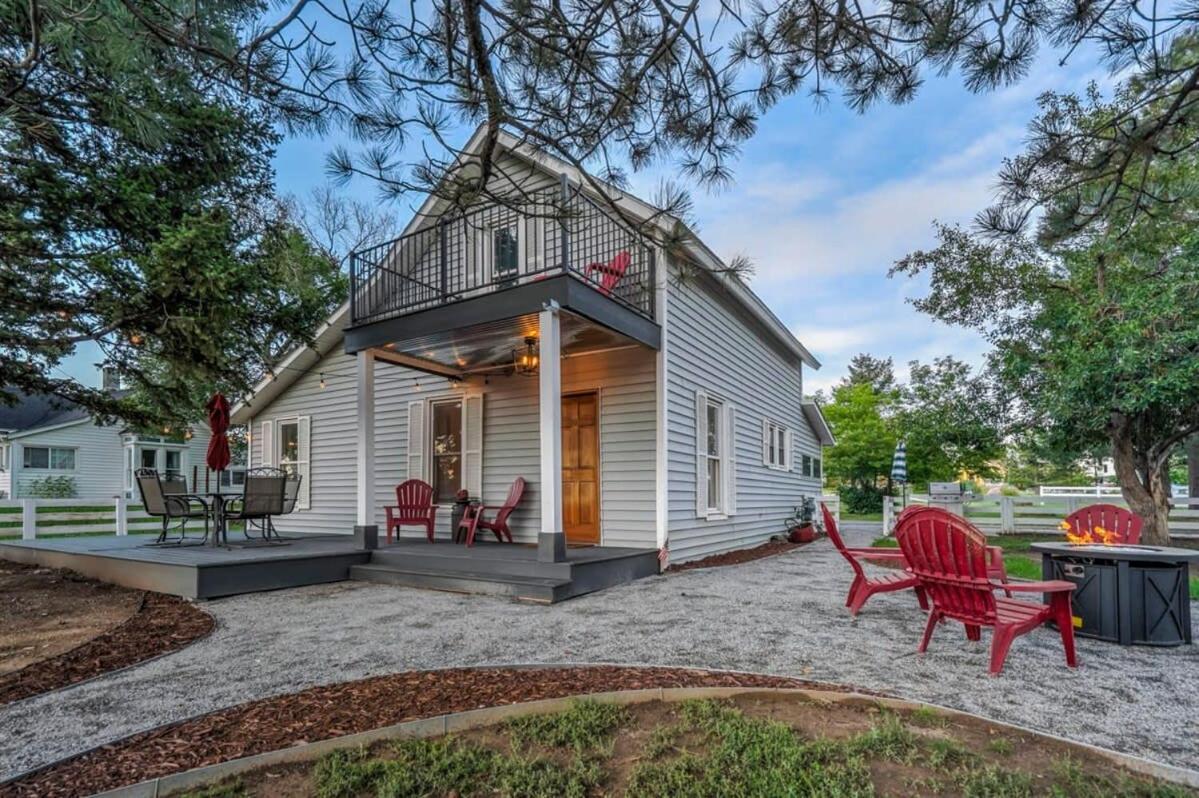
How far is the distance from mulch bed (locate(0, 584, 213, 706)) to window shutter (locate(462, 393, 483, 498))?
3.72 m

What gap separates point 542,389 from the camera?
5.84 metres

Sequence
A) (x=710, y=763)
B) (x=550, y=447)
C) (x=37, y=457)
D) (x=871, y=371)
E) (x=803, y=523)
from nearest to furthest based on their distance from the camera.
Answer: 1. (x=710, y=763)
2. (x=550, y=447)
3. (x=803, y=523)
4. (x=37, y=457)
5. (x=871, y=371)

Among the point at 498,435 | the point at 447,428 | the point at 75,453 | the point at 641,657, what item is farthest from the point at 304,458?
the point at 75,453

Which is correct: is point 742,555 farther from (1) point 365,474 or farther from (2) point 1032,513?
(2) point 1032,513

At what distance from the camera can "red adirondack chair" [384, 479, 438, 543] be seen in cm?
805

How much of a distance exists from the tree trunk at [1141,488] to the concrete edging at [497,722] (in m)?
8.94

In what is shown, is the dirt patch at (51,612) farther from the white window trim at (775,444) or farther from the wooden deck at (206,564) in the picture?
the white window trim at (775,444)

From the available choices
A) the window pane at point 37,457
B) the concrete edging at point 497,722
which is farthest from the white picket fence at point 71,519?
the window pane at point 37,457

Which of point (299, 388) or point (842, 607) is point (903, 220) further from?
point (299, 388)

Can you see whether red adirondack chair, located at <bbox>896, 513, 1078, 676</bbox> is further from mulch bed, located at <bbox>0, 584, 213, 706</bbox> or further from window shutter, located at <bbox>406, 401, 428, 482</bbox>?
window shutter, located at <bbox>406, 401, 428, 482</bbox>

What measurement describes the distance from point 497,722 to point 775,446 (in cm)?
1002

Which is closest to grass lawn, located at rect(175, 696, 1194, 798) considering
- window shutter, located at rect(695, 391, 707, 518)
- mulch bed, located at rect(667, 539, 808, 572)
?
mulch bed, located at rect(667, 539, 808, 572)

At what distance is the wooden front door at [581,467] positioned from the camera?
7719 mm

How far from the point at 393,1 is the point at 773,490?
10370 mm
